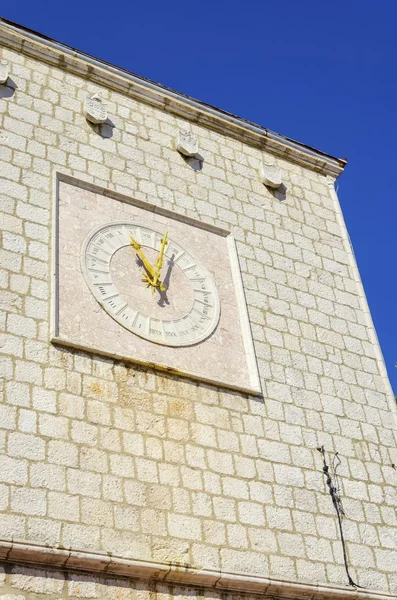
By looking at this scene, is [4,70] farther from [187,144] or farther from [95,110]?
[187,144]

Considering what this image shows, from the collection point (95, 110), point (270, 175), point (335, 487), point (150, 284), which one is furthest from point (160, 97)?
point (335, 487)

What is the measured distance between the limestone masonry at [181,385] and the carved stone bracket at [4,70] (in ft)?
0.22

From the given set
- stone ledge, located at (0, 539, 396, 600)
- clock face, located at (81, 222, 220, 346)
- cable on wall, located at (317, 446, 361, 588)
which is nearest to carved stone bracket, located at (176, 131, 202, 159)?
clock face, located at (81, 222, 220, 346)

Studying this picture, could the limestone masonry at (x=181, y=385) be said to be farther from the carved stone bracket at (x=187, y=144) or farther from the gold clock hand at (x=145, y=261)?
the gold clock hand at (x=145, y=261)

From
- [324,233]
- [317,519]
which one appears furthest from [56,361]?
[324,233]

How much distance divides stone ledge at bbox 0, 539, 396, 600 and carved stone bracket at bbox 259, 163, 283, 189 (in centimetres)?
431

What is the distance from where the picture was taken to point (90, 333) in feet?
23.8

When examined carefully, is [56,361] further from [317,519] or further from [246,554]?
[317,519]

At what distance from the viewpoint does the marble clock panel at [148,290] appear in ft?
24.3

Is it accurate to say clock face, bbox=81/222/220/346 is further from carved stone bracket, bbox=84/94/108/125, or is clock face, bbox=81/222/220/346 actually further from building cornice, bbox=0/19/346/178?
building cornice, bbox=0/19/346/178

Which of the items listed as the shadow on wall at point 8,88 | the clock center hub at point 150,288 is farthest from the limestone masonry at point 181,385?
the clock center hub at point 150,288

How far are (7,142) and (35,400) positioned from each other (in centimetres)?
252

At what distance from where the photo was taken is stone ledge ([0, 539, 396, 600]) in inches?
230

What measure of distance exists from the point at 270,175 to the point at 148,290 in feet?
8.38
